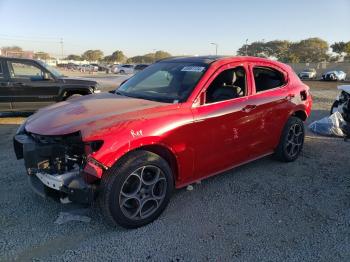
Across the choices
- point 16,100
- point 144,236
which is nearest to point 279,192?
point 144,236

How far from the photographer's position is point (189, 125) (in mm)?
3625

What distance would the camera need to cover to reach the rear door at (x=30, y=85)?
8453mm

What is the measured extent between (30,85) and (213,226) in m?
6.94

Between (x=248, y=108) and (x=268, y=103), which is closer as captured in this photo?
(x=248, y=108)

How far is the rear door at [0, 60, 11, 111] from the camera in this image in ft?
27.2

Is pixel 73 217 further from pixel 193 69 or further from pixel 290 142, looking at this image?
pixel 290 142

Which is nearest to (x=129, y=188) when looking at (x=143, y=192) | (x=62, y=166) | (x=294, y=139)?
(x=143, y=192)

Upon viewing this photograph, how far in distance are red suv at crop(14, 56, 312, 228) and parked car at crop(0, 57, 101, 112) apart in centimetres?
462

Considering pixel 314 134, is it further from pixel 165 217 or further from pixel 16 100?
pixel 16 100

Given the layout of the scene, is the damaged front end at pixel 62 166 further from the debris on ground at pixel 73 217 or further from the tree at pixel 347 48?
the tree at pixel 347 48

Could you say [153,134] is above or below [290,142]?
above

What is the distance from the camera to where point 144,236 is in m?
3.24

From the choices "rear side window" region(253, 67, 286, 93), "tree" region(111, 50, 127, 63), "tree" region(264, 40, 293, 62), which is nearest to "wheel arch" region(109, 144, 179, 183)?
"rear side window" region(253, 67, 286, 93)

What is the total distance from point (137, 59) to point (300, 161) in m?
119
